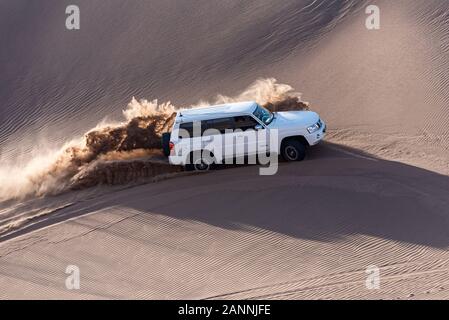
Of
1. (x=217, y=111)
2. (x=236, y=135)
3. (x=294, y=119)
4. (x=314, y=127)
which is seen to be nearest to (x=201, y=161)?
(x=236, y=135)

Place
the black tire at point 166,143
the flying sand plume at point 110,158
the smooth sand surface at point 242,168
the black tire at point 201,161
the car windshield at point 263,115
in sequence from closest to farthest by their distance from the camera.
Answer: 1. the smooth sand surface at point 242,168
2. the car windshield at point 263,115
3. the black tire at point 201,161
4. the black tire at point 166,143
5. the flying sand plume at point 110,158

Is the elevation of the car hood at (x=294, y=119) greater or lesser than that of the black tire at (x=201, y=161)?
greater

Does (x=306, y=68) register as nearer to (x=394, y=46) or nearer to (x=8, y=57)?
(x=394, y=46)

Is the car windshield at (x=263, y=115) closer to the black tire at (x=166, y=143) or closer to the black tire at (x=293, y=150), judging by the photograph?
the black tire at (x=293, y=150)

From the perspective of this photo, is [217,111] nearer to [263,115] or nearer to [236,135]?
[236,135]

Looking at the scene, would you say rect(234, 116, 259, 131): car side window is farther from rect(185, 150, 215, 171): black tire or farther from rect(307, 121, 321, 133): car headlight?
rect(307, 121, 321, 133): car headlight

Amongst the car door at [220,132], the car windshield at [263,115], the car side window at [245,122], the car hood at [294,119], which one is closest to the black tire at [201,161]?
the car door at [220,132]

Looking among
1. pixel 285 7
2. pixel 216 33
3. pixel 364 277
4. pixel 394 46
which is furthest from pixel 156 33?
pixel 364 277

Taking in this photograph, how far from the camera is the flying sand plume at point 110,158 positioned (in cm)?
1795

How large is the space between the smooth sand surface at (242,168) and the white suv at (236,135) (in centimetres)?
57

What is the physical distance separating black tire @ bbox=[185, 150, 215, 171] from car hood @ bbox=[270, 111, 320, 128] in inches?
69.2

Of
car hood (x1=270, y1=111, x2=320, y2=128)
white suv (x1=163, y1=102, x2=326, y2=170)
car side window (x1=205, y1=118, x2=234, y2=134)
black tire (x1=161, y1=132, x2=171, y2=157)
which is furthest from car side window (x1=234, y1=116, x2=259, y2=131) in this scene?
black tire (x1=161, y1=132, x2=171, y2=157)

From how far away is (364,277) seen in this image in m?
12.9

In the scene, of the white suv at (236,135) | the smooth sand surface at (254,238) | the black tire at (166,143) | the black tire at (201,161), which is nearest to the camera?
the smooth sand surface at (254,238)
